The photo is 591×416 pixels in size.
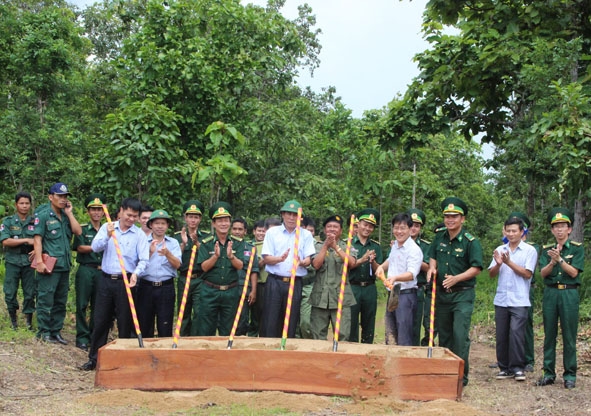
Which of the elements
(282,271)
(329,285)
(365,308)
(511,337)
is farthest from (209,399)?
(511,337)

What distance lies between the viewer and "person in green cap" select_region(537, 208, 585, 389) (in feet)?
20.6

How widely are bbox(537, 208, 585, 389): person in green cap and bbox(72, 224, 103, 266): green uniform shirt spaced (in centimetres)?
481

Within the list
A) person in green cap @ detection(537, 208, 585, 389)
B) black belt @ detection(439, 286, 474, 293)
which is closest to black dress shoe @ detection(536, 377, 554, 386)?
person in green cap @ detection(537, 208, 585, 389)

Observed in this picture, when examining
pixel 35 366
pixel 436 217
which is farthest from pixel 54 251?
pixel 436 217

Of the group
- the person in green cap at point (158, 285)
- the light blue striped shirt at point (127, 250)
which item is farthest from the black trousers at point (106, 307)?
the person in green cap at point (158, 285)

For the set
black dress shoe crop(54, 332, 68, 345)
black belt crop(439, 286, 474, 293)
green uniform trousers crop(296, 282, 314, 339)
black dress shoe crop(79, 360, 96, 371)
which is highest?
black belt crop(439, 286, 474, 293)

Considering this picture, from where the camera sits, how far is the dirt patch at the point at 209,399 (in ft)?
16.6

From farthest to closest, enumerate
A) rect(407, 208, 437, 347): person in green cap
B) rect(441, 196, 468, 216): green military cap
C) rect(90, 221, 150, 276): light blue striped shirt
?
rect(407, 208, 437, 347): person in green cap < rect(90, 221, 150, 276): light blue striped shirt < rect(441, 196, 468, 216): green military cap

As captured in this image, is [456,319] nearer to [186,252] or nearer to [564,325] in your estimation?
[564,325]

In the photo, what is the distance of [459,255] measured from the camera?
256 inches

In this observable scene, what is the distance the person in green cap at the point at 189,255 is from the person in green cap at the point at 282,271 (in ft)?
2.72

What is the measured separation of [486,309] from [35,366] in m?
7.57

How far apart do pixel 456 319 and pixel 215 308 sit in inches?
95.5

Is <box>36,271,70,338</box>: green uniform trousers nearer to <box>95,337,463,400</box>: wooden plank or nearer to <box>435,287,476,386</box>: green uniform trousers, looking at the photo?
<box>95,337,463,400</box>: wooden plank
